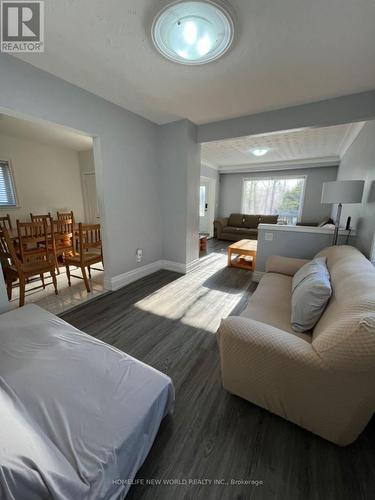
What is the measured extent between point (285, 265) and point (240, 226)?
14.6 ft

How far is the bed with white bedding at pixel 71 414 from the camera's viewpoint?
0.61m

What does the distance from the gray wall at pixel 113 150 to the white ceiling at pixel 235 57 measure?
0.15 m

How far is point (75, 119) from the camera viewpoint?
2.23 metres

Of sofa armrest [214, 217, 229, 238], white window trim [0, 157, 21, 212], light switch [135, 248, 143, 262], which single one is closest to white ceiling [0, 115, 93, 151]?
white window trim [0, 157, 21, 212]

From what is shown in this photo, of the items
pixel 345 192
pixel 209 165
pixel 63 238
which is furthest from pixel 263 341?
pixel 209 165

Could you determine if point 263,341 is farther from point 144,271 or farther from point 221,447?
point 144,271

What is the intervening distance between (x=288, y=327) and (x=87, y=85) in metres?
3.08

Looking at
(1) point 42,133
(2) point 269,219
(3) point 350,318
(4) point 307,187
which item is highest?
(1) point 42,133

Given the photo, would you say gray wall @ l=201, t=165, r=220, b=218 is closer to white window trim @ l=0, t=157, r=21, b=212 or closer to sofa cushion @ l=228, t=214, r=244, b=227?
sofa cushion @ l=228, t=214, r=244, b=227

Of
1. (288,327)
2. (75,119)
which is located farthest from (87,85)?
(288,327)

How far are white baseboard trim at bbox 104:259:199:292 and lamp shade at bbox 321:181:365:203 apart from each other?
233cm

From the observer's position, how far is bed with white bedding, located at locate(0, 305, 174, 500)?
2.00 feet

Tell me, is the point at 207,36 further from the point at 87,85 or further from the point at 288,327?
the point at 288,327

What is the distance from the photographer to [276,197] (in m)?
6.67
